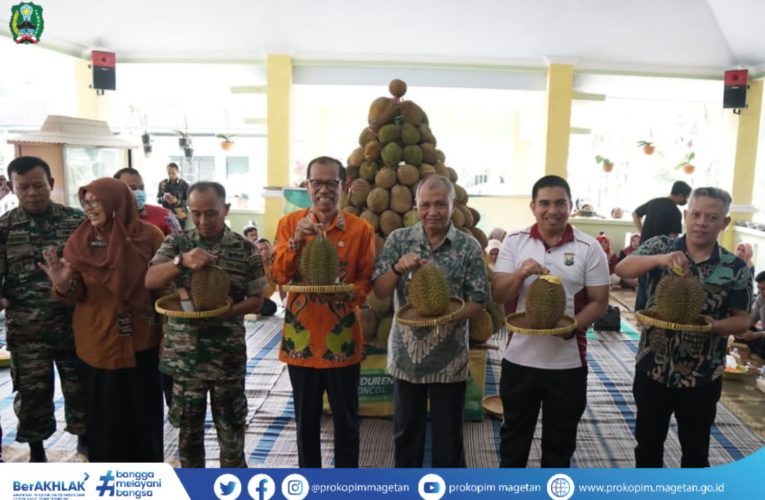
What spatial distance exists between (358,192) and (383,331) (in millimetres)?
993

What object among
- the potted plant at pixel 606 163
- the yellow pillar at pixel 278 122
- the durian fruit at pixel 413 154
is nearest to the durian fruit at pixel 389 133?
the durian fruit at pixel 413 154

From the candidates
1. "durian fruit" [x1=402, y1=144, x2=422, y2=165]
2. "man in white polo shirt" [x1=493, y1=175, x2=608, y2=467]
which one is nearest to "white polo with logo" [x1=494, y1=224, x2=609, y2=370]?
"man in white polo shirt" [x1=493, y1=175, x2=608, y2=467]

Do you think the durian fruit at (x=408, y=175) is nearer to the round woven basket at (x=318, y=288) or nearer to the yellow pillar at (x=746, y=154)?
the round woven basket at (x=318, y=288)

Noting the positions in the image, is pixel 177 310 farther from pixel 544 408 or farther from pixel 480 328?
pixel 480 328

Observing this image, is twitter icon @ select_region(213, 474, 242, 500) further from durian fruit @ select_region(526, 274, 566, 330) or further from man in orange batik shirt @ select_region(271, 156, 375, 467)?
durian fruit @ select_region(526, 274, 566, 330)

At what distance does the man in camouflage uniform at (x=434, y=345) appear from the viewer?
8.36ft

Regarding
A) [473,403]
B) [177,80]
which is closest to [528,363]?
[473,403]

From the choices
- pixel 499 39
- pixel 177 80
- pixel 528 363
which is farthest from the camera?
pixel 177 80

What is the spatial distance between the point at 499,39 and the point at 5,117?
313 inches

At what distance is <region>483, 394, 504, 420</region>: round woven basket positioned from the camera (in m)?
4.02

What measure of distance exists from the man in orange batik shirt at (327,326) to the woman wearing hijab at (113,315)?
699mm

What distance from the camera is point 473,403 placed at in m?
3.95

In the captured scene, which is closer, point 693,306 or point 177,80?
point 693,306

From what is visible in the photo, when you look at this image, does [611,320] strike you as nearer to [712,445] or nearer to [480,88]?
[712,445]
